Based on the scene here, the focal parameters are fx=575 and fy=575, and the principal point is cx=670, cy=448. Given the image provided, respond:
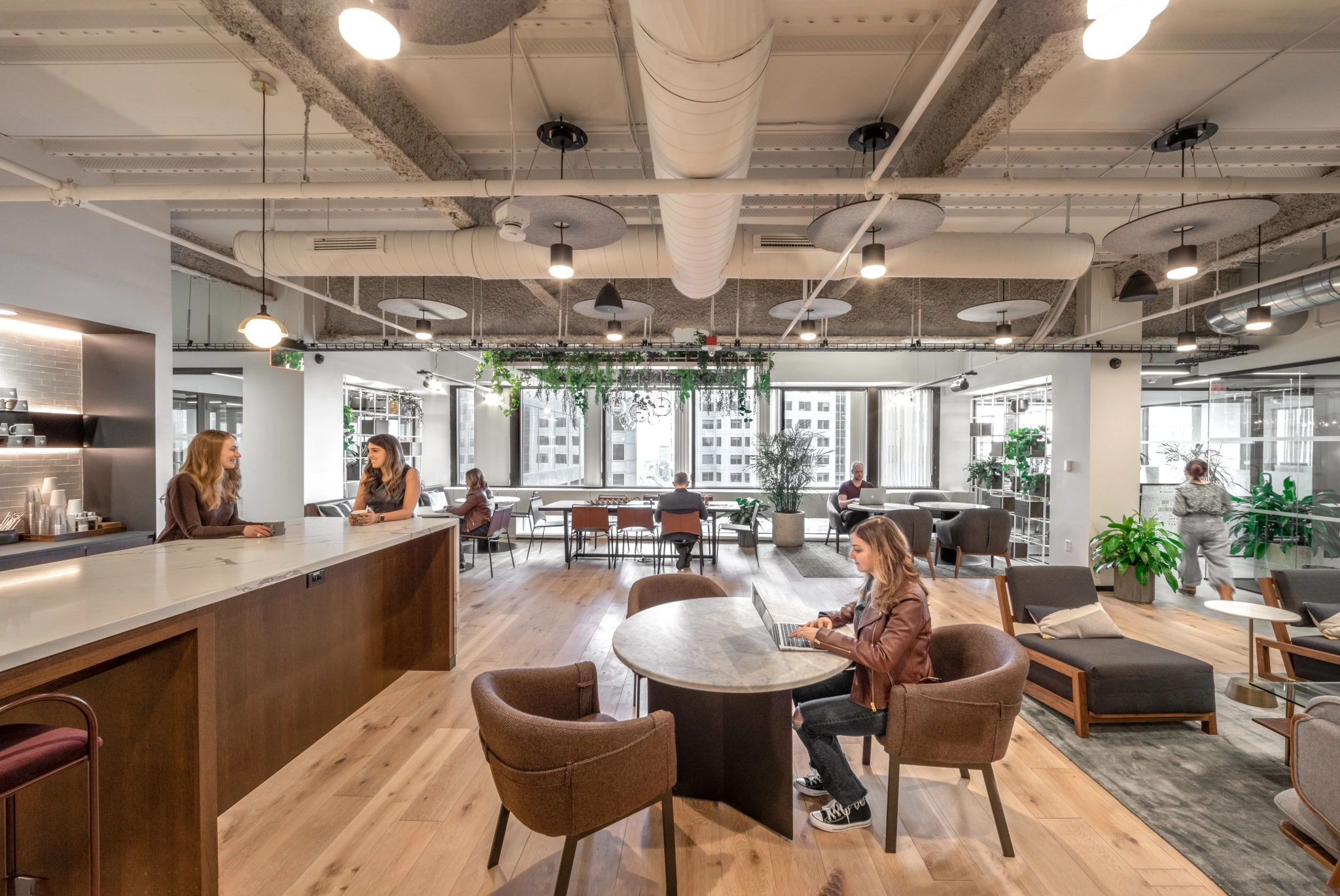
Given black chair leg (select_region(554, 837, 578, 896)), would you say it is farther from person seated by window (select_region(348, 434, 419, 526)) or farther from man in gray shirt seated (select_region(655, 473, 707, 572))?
man in gray shirt seated (select_region(655, 473, 707, 572))

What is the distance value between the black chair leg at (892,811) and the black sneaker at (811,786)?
368 mm

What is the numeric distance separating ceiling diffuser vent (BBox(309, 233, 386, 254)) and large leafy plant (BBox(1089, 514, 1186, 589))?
7939 mm

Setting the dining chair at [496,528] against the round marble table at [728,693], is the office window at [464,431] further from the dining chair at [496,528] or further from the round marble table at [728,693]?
the round marble table at [728,693]

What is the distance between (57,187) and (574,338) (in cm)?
517

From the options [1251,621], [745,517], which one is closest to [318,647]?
[1251,621]

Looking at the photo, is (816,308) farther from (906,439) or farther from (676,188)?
(906,439)

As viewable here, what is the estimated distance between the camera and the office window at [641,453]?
11.7 m

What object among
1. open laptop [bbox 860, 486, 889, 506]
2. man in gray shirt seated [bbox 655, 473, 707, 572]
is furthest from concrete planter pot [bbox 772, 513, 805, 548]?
man in gray shirt seated [bbox 655, 473, 707, 572]

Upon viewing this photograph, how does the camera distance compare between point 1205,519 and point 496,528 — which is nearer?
point 1205,519

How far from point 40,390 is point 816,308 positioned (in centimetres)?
687

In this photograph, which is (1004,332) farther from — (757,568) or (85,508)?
(85,508)

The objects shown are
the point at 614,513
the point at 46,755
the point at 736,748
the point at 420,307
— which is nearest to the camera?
the point at 46,755

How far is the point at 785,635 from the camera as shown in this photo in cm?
232

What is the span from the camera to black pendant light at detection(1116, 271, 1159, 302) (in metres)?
4.81
